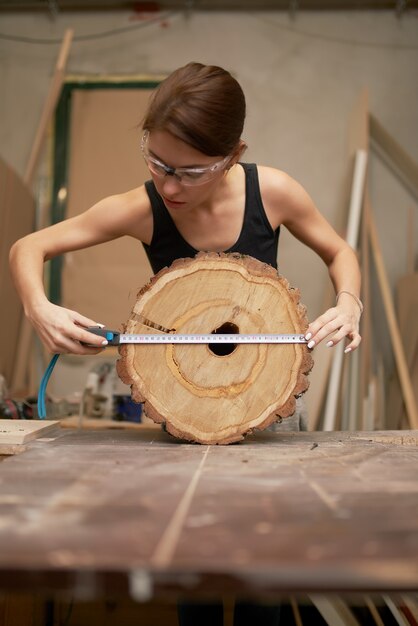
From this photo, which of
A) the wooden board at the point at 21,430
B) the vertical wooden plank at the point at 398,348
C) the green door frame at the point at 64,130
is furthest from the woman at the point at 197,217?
the green door frame at the point at 64,130

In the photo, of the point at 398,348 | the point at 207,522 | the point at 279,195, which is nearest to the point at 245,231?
the point at 279,195

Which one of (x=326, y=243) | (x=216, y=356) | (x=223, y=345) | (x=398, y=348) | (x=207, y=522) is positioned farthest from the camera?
(x=398, y=348)

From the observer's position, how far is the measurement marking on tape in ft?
5.96

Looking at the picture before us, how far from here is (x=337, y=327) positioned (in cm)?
183

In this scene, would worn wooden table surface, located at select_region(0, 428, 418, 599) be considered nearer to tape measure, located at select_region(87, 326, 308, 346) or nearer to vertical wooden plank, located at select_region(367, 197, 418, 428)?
tape measure, located at select_region(87, 326, 308, 346)

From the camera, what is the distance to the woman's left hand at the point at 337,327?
1.79 m

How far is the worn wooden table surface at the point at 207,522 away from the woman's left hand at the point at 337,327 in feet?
1.14

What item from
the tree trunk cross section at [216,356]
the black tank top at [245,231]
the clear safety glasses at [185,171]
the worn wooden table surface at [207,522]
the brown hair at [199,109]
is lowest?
the worn wooden table surface at [207,522]

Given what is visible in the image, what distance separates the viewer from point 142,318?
1869 mm

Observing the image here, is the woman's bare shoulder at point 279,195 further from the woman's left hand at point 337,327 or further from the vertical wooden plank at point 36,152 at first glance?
the vertical wooden plank at point 36,152

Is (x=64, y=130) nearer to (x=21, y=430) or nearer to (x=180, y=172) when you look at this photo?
(x=180, y=172)

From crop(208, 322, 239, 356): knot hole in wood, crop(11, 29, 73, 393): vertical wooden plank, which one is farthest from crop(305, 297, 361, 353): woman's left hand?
crop(11, 29, 73, 393): vertical wooden plank

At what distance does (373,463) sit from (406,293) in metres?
2.94

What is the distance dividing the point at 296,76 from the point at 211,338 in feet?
10.9
